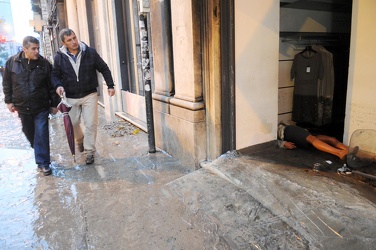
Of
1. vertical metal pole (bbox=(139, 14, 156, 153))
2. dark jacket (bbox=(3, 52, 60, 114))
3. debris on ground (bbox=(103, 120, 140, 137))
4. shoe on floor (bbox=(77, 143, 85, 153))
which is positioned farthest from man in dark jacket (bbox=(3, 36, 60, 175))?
debris on ground (bbox=(103, 120, 140, 137))

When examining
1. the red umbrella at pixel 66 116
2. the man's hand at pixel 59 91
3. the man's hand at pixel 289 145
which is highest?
the man's hand at pixel 59 91

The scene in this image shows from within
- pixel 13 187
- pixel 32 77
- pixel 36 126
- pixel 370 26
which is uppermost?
pixel 370 26

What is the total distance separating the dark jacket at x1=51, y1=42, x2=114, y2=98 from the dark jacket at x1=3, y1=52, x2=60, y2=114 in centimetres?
15

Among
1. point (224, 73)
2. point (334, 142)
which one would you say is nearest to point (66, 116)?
point (224, 73)

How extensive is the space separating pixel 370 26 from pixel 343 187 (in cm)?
186

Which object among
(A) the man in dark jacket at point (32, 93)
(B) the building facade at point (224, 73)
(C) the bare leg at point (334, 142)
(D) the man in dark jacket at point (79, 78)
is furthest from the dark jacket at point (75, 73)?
(C) the bare leg at point (334, 142)

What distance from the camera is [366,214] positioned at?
2.49m

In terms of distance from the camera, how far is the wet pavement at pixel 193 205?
98.0 inches

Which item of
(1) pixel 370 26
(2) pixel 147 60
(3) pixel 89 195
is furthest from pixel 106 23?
(1) pixel 370 26

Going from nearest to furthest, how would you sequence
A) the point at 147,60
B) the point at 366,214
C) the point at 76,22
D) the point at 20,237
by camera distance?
the point at 366,214
the point at 20,237
the point at 147,60
the point at 76,22

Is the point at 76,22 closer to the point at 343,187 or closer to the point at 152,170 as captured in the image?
the point at 152,170

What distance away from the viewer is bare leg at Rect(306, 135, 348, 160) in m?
3.74

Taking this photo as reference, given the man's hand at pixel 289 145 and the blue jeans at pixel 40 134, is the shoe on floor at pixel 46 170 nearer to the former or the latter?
the blue jeans at pixel 40 134

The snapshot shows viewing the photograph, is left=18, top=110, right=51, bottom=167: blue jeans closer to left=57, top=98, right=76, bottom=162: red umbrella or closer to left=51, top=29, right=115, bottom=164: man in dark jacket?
left=57, top=98, right=76, bottom=162: red umbrella
